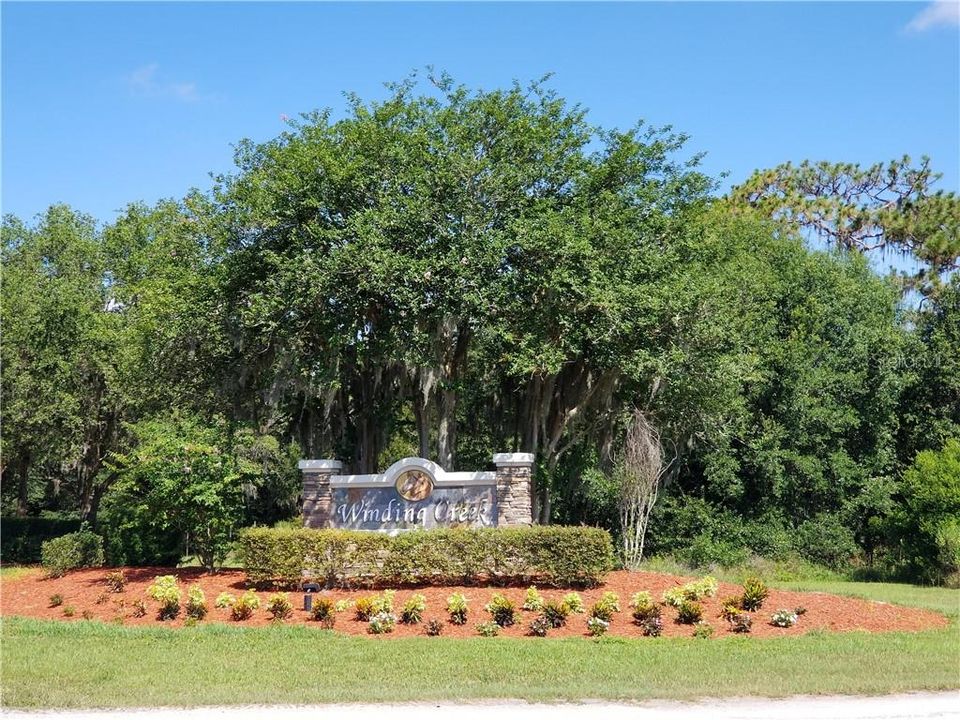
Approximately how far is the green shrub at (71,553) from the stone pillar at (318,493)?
540 centimetres

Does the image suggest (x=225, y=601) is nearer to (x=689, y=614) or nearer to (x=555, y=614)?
(x=555, y=614)

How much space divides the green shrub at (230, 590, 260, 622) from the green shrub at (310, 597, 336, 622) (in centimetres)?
97

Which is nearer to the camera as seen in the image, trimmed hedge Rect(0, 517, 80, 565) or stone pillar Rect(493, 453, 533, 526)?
stone pillar Rect(493, 453, 533, 526)

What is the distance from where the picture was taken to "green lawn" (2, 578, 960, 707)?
8.40 meters

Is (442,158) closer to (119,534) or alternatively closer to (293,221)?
(293,221)

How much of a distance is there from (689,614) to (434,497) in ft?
18.5

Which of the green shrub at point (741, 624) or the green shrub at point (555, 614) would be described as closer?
the green shrub at point (741, 624)

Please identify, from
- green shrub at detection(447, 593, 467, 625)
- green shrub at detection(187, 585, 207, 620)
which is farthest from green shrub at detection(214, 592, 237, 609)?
green shrub at detection(447, 593, 467, 625)

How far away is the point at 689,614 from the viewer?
12391 mm

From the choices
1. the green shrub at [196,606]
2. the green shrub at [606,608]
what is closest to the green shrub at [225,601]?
the green shrub at [196,606]

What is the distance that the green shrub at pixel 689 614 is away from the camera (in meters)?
12.4

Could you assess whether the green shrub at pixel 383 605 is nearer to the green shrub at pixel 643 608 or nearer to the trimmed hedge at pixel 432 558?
the trimmed hedge at pixel 432 558

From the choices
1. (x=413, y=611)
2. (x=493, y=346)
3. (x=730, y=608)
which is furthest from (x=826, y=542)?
(x=413, y=611)

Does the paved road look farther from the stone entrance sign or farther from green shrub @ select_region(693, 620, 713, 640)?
the stone entrance sign
